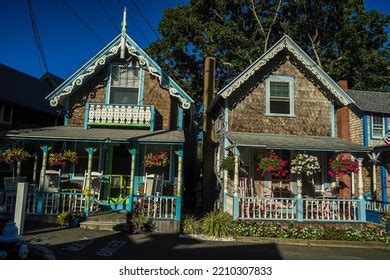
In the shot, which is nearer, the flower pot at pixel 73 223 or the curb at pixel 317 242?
the curb at pixel 317 242

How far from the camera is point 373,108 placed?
1714cm

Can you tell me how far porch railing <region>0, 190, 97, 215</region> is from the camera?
1173cm

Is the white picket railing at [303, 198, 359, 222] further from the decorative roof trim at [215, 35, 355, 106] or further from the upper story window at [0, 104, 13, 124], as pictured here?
the upper story window at [0, 104, 13, 124]

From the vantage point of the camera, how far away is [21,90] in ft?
60.8

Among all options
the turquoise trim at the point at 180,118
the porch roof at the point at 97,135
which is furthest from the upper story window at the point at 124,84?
the turquoise trim at the point at 180,118

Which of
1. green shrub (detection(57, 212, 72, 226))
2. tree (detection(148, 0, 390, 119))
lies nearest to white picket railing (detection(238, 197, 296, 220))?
green shrub (detection(57, 212, 72, 226))

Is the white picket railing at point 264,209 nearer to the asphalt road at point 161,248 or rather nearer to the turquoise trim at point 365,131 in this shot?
the asphalt road at point 161,248

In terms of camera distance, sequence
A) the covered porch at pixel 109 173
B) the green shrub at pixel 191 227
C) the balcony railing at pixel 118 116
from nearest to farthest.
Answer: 1. the green shrub at pixel 191 227
2. the covered porch at pixel 109 173
3. the balcony railing at pixel 118 116

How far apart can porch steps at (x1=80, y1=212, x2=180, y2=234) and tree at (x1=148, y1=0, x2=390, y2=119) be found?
17.6 m

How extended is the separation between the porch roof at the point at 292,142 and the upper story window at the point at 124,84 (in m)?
4.40

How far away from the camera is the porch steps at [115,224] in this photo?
10973 mm

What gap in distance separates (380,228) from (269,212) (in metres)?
4.06

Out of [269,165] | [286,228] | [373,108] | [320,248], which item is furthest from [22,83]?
[373,108]

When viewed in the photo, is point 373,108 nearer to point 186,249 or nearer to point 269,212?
point 269,212
